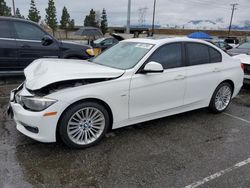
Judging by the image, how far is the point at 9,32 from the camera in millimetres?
6430

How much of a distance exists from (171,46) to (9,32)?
4500 mm

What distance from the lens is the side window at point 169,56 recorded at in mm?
4031

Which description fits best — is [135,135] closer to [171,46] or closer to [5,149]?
[171,46]

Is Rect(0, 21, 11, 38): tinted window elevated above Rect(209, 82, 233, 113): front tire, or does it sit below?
above

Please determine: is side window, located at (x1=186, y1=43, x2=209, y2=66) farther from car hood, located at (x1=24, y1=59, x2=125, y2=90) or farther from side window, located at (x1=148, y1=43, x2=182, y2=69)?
car hood, located at (x1=24, y1=59, x2=125, y2=90)

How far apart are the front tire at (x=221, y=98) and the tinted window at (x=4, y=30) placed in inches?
209

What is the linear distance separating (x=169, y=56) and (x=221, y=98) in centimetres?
170

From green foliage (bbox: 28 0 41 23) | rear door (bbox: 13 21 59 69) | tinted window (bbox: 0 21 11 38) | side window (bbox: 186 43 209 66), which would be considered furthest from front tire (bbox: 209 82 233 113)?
green foliage (bbox: 28 0 41 23)

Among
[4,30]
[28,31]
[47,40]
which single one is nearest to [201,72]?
[47,40]

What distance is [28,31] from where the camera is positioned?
6.66m

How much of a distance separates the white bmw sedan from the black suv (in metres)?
2.90

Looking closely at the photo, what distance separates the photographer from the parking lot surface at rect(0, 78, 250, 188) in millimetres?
2811

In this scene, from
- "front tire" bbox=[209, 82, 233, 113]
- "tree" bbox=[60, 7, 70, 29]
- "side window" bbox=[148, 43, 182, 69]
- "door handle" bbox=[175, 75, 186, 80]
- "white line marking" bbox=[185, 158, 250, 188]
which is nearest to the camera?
"white line marking" bbox=[185, 158, 250, 188]

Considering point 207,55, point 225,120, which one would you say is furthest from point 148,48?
point 225,120
